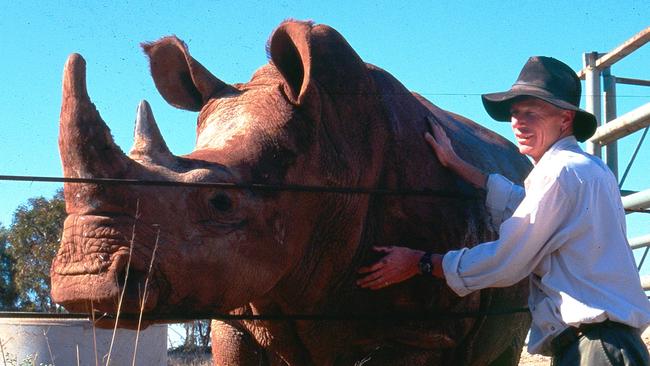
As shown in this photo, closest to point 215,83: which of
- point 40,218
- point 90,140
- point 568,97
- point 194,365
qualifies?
point 90,140

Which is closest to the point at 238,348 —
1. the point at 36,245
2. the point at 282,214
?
the point at 282,214

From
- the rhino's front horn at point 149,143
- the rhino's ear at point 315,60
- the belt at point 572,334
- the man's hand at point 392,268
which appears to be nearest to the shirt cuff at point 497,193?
the man's hand at point 392,268

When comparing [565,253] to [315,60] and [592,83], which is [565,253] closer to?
[315,60]

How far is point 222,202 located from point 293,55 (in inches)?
47.9

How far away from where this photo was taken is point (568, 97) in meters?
4.45

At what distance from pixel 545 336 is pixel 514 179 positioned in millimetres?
3045

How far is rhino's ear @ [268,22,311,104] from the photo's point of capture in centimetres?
502

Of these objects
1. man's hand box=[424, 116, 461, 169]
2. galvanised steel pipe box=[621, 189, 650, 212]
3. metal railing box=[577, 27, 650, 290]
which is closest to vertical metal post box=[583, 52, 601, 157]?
metal railing box=[577, 27, 650, 290]

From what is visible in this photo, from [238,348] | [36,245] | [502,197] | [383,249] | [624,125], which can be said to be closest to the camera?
[383,249]

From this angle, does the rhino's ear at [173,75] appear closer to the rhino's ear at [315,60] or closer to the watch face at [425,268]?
Answer: the rhino's ear at [315,60]

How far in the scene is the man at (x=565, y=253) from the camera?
153 inches

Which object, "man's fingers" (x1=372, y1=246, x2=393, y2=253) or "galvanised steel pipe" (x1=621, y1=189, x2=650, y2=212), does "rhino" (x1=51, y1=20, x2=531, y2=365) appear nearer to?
"man's fingers" (x1=372, y1=246, x2=393, y2=253)

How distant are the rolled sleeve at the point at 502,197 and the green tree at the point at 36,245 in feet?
21.8

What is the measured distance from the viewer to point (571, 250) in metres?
3.97
